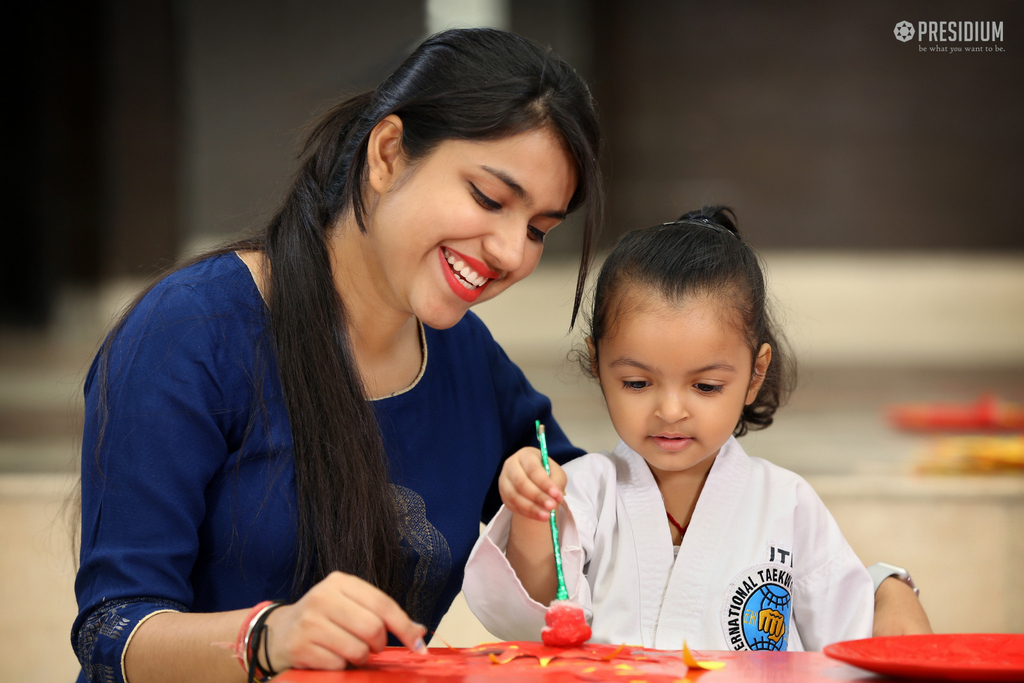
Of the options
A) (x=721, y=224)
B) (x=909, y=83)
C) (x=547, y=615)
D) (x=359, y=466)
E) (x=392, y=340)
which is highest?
(x=909, y=83)

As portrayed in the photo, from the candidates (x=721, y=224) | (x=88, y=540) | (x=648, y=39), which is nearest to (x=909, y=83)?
(x=648, y=39)

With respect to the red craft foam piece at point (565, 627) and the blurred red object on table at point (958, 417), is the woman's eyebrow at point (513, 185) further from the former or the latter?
the blurred red object on table at point (958, 417)

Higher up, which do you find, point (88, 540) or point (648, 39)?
point (648, 39)

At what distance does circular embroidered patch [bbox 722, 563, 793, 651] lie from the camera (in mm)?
1182

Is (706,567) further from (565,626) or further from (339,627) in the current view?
(339,627)

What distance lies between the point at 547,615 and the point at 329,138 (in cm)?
71

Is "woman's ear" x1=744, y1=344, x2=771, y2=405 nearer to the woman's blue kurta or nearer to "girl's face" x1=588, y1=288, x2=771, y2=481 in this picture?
"girl's face" x1=588, y1=288, x2=771, y2=481

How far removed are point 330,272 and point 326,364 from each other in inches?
5.5

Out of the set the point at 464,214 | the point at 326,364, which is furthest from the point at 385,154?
the point at 326,364

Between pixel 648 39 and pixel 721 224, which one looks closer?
pixel 721 224

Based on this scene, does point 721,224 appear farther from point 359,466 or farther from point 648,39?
point 648,39

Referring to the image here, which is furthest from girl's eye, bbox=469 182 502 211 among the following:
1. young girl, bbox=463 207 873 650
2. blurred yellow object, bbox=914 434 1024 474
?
blurred yellow object, bbox=914 434 1024 474

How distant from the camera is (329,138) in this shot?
1.31 m

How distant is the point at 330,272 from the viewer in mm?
1248
